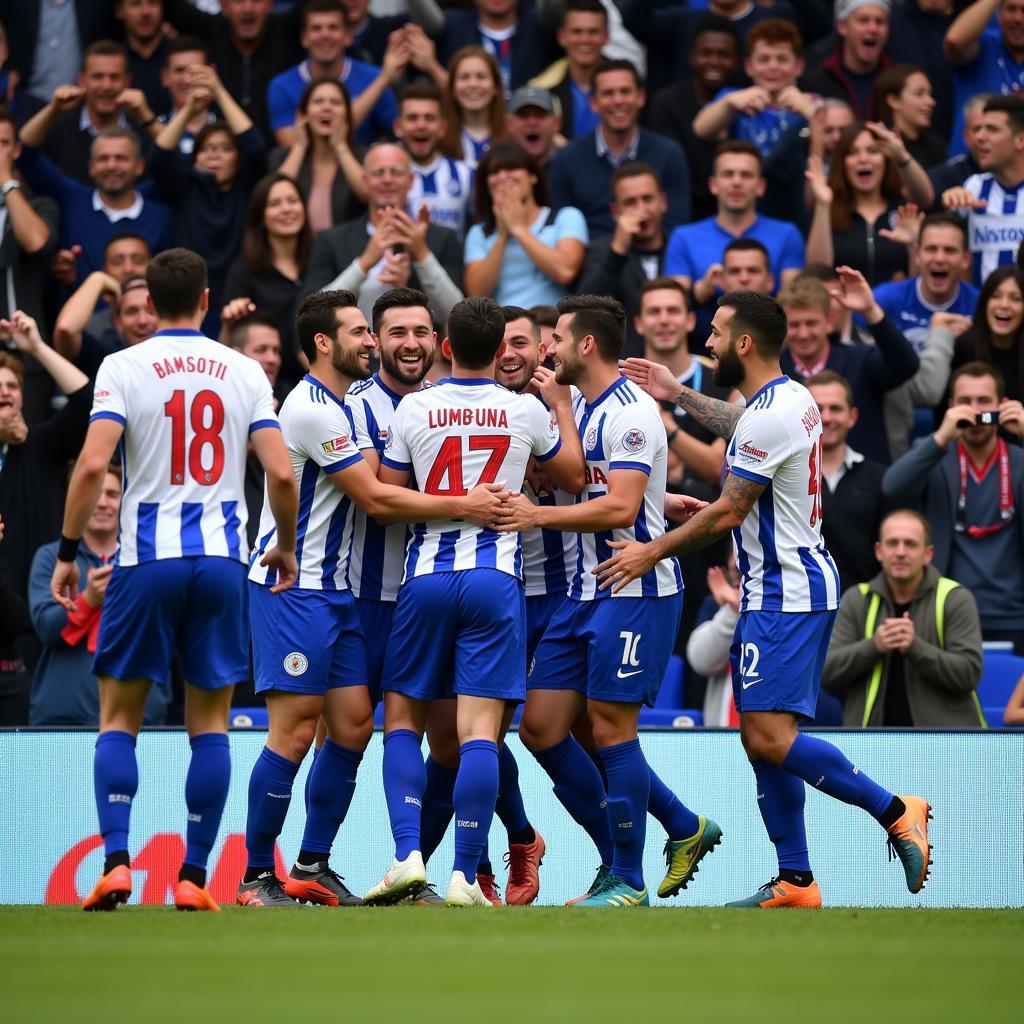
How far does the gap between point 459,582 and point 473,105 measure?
7061 millimetres

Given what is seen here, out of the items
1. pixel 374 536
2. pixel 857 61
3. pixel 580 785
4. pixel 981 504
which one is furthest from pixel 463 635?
pixel 857 61

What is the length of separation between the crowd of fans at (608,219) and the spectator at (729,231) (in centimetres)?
2

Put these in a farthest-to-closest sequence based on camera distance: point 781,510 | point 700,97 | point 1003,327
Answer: point 700,97 < point 1003,327 < point 781,510

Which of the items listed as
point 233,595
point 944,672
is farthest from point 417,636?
point 944,672

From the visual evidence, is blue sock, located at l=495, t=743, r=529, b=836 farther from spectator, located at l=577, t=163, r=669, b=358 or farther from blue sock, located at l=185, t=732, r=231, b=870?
spectator, located at l=577, t=163, r=669, b=358

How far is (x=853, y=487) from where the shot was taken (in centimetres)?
1172

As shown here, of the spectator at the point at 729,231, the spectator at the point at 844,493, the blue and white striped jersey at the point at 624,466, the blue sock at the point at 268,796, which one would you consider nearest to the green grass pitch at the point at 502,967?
the blue sock at the point at 268,796

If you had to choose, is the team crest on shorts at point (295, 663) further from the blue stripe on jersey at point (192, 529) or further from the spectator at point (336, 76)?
the spectator at point (336, 76)

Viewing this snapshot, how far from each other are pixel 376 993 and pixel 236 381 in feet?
10.8

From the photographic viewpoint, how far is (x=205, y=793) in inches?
297

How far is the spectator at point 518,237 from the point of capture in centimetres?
1299

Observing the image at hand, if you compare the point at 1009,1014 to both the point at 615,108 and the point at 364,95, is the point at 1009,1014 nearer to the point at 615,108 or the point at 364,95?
the point at 615,108

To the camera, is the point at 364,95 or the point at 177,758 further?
the point at 364,95

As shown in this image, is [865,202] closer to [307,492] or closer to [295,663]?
[307,492]
